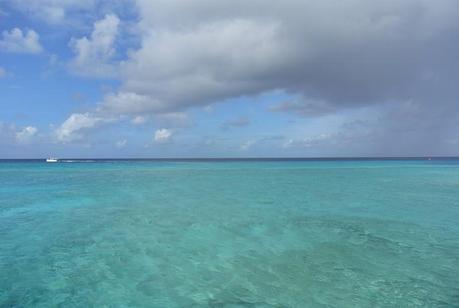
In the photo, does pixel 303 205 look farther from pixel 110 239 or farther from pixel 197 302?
pixel 197 302

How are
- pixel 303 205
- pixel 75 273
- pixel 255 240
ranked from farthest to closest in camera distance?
pixel 303 205 < pixel 255 240 < pixel 75 273

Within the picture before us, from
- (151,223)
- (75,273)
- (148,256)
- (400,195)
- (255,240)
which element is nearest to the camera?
(75,273)

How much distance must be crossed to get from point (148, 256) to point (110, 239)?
2.85m

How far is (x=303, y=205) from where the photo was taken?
2139 centimetres

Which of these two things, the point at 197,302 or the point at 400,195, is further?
the point at 400,195

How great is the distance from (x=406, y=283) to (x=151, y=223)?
35.6 ft

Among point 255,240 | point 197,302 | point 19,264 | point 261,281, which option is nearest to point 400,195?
point 255,240

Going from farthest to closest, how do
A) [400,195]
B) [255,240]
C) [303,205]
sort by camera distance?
[400,195]
[303,205]
[255,240]

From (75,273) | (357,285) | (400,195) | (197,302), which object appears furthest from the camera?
(400,195)

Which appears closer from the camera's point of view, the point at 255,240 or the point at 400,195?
the point at 255,240

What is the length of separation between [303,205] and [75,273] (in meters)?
14.7

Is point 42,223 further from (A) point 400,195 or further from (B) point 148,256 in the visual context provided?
(A) point 400,195

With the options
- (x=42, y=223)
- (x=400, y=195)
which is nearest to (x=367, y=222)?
(x=400, y=195)

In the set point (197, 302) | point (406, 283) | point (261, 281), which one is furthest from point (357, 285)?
point (197, 302)
